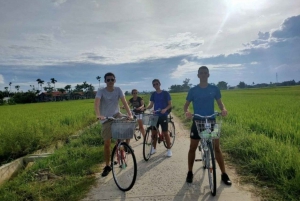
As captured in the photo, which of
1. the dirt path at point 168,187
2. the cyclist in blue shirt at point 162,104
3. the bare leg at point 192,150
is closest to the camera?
the dirt path at point 168,187

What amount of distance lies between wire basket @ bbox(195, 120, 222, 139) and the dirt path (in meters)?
0.95

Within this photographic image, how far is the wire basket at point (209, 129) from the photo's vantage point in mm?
3455

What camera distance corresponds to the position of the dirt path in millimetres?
3580

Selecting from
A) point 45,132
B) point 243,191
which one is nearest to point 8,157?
point 45,132

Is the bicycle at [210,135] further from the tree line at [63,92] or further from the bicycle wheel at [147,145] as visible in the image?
the tree line at [63,92]

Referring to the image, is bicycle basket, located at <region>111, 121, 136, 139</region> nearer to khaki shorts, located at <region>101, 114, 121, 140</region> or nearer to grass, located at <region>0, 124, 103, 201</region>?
khaki shorts, located at <region>101, 114, 121, 140</region>

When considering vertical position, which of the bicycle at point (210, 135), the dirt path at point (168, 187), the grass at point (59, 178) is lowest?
the dirt path at point (168, 187)

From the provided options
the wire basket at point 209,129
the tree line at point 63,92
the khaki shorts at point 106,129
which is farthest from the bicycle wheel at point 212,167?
the tree line at point 63,92

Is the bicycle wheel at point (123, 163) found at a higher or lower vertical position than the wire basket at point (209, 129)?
lower

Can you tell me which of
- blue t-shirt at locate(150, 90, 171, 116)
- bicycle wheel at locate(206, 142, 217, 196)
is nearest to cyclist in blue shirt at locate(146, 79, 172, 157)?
blue t-shirt at locate(150, 90, 171, 116)

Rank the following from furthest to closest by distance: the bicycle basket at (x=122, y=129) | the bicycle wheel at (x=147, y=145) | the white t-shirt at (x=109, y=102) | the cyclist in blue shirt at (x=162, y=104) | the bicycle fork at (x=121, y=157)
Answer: the cyclist in blue shirt at (x=162, y=104)
the bicycle wheel at (x=147, y=145)
the white t-shirt at (x=109, y=102)
the bicycle fork at (x=121, y=157)
the bicycle basket at (x=122, y=129)

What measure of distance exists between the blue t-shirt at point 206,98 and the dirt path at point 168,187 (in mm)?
1285

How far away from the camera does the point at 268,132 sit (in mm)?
7141

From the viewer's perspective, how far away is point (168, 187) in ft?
13.0
